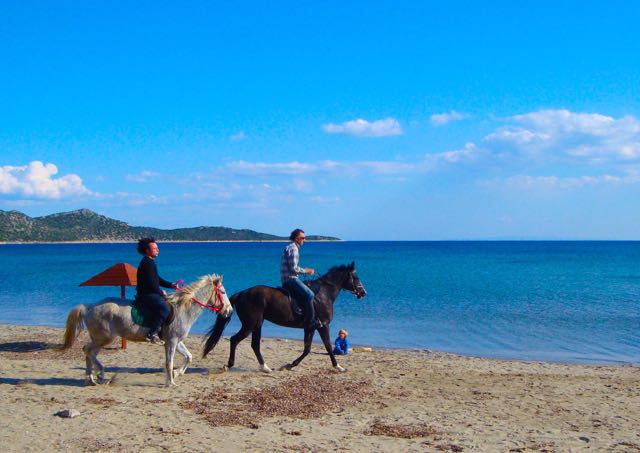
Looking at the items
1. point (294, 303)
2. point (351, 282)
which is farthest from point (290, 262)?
point (351, 282)

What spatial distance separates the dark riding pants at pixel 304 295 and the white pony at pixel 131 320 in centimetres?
145

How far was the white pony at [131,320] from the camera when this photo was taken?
377 inches

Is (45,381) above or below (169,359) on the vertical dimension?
below

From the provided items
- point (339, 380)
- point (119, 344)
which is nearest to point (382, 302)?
point (119, 344)

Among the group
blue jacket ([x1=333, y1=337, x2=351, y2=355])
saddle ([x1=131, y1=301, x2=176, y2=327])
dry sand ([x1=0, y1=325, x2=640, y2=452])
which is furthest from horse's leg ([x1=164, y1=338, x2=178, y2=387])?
blue jacket ([x1=333, y1=337, x2=351, y2=355])

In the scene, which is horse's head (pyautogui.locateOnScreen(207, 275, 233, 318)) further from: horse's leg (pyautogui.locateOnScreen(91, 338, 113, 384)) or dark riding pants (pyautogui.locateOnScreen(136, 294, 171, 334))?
horse's leg (pyautogui.locateOnScreen(91, 338, 113, 384))

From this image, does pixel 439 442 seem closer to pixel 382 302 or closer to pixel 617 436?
pixel 617 436

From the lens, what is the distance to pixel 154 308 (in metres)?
9.66

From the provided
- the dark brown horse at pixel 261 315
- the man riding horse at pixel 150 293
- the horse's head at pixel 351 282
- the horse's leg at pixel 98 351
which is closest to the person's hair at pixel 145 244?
the man riding horse at pixel 150 293

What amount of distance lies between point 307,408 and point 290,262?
11.0 feet

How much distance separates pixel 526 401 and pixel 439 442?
2946 mm

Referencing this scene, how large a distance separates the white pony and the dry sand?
1.74 feet

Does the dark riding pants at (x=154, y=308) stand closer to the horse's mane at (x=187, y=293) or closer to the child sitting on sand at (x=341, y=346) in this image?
the horse's mane at (x=187, y=293)

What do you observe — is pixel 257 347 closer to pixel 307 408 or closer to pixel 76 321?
pixel 307 408
